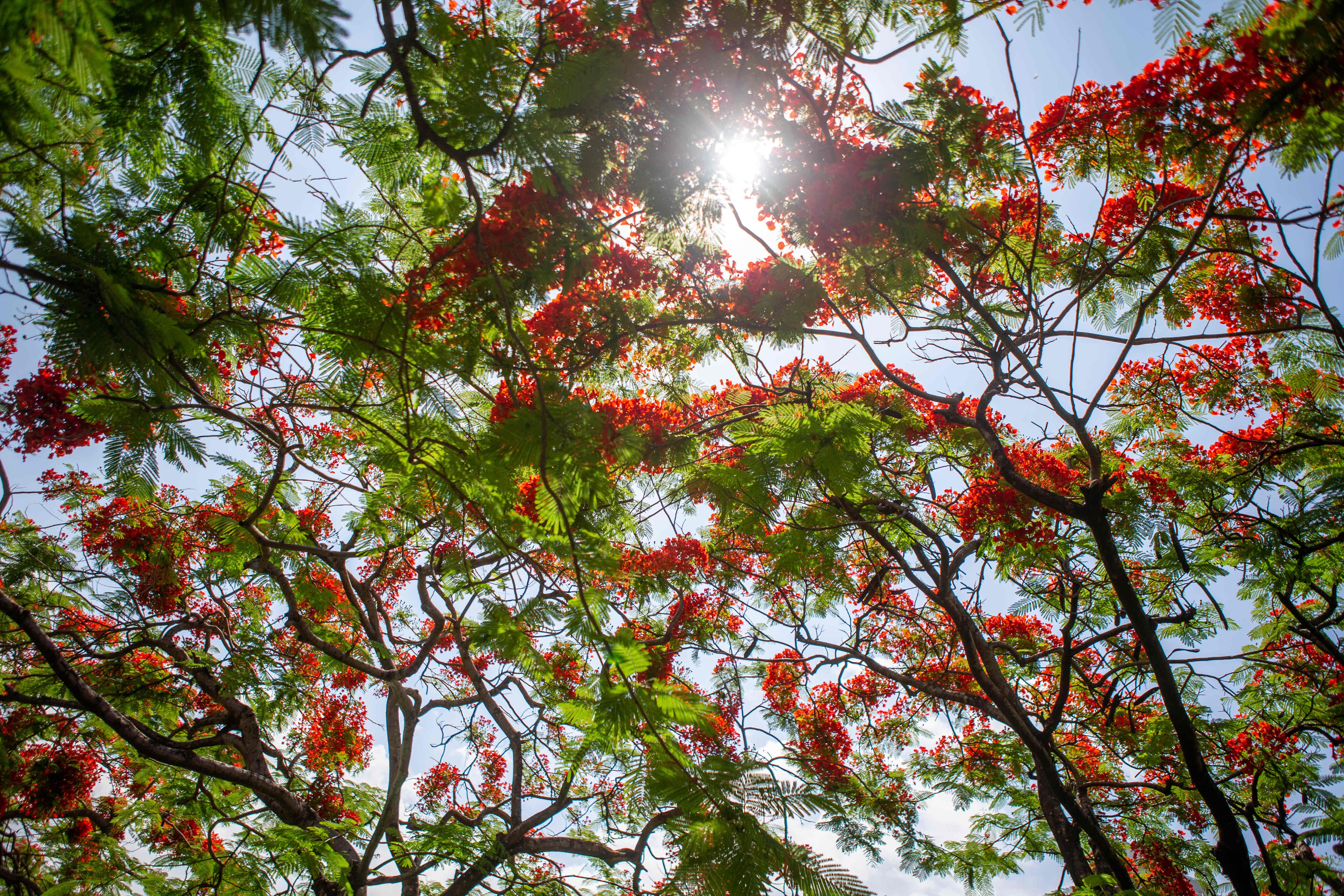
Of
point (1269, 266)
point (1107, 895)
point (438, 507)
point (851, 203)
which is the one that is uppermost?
point (1269, 266)

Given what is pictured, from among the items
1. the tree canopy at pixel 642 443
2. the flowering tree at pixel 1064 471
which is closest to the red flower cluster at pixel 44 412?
the tree canopy at pixel 642 443

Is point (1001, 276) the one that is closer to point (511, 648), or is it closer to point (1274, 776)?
point (511, 648)

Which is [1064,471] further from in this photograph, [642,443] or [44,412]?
[44,412]

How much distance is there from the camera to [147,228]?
2.72 meters

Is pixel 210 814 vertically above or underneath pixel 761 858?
above

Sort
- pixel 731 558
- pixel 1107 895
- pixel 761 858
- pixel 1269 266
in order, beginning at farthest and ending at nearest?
pixel 731 558 → pixel 1107 895 → pixel 1269 266 → pixel 761 858

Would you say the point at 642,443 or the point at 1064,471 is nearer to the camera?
the point at 642,443

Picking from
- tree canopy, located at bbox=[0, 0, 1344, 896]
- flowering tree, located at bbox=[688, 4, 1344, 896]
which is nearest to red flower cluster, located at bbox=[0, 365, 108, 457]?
tree canopy, located at bbox=[0, 0, 1344, 896]

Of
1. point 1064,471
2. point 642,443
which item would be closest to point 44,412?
point 642,443

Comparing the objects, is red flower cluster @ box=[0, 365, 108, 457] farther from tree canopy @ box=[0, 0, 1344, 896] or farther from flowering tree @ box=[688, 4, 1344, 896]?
flowering tree @ box=[688, 4, 1344, 896]

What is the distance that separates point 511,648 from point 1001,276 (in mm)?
4442

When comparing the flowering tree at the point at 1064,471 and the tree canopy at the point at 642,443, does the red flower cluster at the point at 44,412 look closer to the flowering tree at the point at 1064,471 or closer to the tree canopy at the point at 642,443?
the tree canopy at the point at 642,443

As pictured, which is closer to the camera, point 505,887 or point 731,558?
point 505,887

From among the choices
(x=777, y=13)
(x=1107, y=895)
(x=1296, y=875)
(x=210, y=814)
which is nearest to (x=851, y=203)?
(x=777, y=13)
